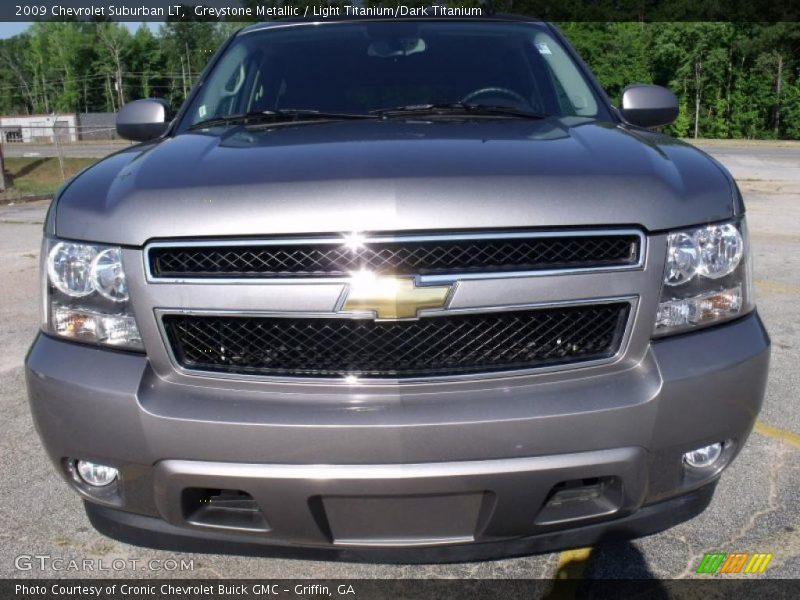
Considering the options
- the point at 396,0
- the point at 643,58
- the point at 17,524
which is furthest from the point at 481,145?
the point at 643,58

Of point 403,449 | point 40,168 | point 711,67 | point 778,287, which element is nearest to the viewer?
point 403,449

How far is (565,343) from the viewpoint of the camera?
1932 millimetres

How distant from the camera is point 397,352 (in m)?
1.88

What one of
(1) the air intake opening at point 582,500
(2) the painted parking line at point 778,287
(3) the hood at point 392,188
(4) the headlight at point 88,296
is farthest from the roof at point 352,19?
(2) the painted parking line at point 778,287

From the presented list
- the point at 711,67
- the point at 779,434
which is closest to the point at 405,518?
the point at 779,434

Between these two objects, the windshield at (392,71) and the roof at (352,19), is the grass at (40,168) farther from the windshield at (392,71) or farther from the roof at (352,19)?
the windshield at (392,71)

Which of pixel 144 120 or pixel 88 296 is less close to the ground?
pixel 144 120

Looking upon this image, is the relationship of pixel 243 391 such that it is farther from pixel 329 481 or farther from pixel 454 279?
pixel 454 279

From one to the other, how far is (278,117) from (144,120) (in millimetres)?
702

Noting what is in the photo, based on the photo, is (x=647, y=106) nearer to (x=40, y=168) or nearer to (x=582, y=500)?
(x=582, y=500)

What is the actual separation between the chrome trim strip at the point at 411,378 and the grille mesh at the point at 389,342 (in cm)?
1

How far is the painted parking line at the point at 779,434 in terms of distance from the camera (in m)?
3.17

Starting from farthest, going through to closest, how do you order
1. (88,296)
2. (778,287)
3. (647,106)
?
(778,287), (647,106), (88,296)
